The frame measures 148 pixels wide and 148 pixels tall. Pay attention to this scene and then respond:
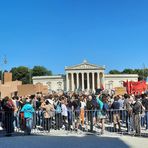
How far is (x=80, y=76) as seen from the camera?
15775 cm

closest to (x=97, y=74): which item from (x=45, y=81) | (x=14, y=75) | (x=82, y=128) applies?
(x=45, y=81)

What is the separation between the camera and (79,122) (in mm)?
19922

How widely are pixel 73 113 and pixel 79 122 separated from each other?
522 mm

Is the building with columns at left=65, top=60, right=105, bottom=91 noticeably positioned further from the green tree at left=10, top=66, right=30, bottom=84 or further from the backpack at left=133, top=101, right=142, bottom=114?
the backpack at left=133, top=101, right=142, bottom=114

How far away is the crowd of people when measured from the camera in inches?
725

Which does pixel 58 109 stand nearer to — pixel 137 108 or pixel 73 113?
pixel 73 113

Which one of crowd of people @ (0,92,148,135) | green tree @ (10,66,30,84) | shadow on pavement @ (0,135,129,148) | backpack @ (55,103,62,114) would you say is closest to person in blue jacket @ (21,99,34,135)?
crowd of people @ (0,92,148,135)

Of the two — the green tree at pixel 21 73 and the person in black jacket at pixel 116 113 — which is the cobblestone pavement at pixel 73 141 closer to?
the person in black jacket at pixel 116 113

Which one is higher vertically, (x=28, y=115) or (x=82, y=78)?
(x=82, y=78)

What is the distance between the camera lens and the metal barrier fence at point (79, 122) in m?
18.6

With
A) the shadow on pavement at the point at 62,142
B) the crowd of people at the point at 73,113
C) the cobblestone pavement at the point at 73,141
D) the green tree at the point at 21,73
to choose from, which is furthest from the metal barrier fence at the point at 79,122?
the green tree at the point at 21,73

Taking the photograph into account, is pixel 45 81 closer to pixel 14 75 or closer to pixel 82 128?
pixel 14 75

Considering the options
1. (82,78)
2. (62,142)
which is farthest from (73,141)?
(82,78)

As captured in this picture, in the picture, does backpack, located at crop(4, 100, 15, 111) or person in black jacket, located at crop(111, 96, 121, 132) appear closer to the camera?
backpack, located at crop(4, 100, 15, 111)
